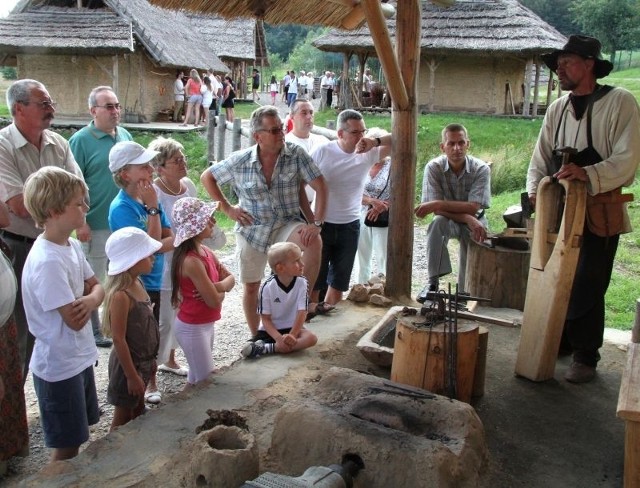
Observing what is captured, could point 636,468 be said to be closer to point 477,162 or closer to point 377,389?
point 377,389

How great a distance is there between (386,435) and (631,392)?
3.27 feet

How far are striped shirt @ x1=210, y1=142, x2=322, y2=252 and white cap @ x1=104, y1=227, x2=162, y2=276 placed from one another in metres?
1.49

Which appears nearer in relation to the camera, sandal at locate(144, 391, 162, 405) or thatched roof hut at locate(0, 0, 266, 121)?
sandal at locate(144, 391, 162, 405)

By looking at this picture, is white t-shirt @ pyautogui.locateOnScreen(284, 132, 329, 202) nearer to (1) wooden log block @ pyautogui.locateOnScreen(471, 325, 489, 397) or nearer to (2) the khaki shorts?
(2) the khaki shorts

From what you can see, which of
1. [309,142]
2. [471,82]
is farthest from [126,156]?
[471,82]

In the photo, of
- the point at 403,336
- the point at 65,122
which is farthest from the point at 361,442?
the point at 65,122

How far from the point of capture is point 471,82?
867 inches

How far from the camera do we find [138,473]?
2.76 meters

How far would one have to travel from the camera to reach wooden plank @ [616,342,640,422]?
8.11 ft

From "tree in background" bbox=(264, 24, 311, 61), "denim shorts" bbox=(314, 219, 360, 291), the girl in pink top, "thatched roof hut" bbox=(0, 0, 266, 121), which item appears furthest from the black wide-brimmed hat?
"tree in background" bbox=(264, 24, 311, 61)

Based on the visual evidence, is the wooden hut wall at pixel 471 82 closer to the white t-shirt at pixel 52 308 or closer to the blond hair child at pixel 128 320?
the blond hair child at pixel 128 320

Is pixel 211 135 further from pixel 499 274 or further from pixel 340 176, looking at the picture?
pixel 499 274

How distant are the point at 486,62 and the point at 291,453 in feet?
68.9

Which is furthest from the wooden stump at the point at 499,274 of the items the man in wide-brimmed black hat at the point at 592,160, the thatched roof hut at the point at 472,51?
the thatched roof hut at the point at 472,51
